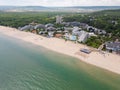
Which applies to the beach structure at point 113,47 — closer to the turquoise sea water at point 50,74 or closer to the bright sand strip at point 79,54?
the bright sand strip at point 79,54

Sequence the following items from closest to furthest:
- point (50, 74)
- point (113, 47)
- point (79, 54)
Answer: point (50, 74) → point (79, 54) → point (113, 47)

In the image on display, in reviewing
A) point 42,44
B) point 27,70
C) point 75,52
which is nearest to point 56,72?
point 27,70

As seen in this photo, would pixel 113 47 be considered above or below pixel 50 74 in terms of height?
above

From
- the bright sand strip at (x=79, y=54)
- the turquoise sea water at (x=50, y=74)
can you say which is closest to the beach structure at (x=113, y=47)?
the bright sand strip at (x=79, y=54)

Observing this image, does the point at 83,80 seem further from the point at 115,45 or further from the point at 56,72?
the point at 115,45

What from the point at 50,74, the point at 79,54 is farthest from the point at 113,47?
the point at 50,74

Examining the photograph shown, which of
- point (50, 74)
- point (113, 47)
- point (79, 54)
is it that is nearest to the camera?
point (50, 74)

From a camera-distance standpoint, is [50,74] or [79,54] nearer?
[50,74]

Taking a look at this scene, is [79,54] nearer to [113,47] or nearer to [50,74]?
[113,47]

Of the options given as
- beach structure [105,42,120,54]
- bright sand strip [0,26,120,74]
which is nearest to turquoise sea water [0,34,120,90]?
bright sand strip [0,26,120,74]

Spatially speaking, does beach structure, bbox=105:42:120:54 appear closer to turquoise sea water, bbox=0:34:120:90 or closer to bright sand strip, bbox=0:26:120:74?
bright sand strip, bbox=0:26:120:74
